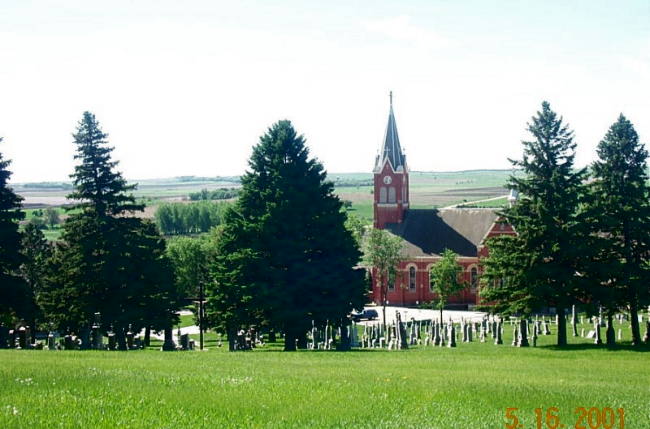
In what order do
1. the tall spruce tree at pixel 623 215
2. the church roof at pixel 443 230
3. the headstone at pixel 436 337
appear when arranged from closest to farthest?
the tall spruce tree at pixel 623 215 → the headstone at pixel 436 337 → the church roof at pixel 443 230

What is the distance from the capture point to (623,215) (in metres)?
36.6

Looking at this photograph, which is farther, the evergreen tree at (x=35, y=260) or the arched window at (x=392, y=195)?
the arched window at (x=392, y=195)

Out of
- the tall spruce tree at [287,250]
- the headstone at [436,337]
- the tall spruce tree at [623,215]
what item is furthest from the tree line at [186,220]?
the tall spruce tree at [623,215]

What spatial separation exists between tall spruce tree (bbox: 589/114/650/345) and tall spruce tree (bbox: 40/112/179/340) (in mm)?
21054

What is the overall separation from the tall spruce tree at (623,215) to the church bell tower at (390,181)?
1652 inches

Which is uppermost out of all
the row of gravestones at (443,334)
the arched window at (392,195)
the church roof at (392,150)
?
the church roof at (392,150)

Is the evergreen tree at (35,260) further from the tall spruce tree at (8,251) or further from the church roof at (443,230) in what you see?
the church roof at (443,230)

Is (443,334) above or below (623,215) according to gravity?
below

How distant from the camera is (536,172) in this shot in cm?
3756

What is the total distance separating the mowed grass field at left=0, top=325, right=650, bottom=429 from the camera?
42.2 feet

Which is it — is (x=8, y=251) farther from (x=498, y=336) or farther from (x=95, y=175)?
(x=498, y=336)

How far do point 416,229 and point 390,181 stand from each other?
532 cm

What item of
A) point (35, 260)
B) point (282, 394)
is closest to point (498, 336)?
point (282, 394)

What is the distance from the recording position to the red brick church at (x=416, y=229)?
3024 inches
